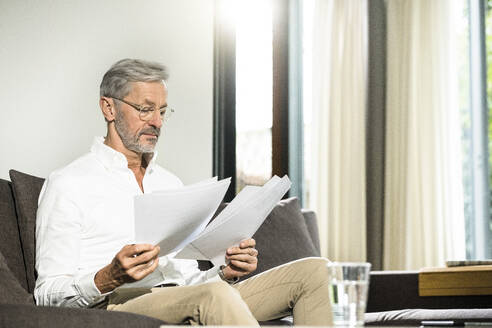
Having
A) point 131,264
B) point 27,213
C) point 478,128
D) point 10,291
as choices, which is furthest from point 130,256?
point 478,128

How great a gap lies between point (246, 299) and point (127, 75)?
75 centimetres

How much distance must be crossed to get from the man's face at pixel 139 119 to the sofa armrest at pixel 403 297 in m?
0.99

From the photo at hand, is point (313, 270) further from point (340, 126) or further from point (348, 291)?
point (340, 126)

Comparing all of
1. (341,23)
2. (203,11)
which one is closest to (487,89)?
(341,23)

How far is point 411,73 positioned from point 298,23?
774mm

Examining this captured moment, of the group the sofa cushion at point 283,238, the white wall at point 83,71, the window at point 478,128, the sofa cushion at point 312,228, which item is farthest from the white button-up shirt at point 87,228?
the window at point 478,128

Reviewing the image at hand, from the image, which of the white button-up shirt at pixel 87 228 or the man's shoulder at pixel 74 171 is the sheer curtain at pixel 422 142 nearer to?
the white button-up shirt at pixel 87 228

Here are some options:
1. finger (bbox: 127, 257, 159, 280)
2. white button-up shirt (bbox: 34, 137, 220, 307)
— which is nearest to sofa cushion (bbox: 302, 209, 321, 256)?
white button-up shirt (bbox: 34, 137, 220, 307)

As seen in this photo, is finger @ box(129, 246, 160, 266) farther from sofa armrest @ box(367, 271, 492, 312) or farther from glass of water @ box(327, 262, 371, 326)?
sofa armrest @ box(367, 271, 492, 312)

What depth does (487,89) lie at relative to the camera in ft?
15.0

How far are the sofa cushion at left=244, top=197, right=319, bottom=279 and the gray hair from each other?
68 centimetres

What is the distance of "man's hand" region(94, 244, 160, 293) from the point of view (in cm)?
180

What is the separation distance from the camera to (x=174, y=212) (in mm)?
1803

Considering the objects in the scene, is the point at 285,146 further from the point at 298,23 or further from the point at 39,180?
the point at 39,180
